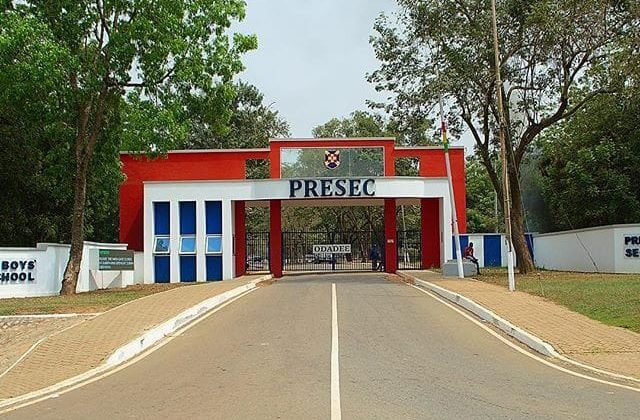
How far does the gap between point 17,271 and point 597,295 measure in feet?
58.2

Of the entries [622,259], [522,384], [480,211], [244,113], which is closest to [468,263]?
[622,259]

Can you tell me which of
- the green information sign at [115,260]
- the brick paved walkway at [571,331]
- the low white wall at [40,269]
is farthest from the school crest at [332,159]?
the brick paved walkway at [571,331]

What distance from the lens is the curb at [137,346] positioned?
10586 mm

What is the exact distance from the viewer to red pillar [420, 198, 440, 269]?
41156 mm

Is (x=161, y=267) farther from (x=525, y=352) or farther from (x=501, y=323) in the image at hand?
(x=525, y=352)

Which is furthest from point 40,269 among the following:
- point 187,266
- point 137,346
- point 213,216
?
point 137,346

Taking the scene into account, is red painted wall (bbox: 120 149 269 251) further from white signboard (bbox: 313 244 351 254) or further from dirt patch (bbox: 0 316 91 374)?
dirt patch (bbox: 0 316 91 374)

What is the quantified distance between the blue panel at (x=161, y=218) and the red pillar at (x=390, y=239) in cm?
1078

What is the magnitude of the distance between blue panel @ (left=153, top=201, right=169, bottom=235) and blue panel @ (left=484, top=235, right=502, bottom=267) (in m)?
16.9

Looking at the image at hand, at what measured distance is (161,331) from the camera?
15.6 meters

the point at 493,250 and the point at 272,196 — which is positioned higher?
the point at 272,196

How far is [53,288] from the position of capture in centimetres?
2653

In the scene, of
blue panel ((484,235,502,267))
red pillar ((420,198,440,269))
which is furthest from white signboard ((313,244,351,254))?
blue panel ((484,235,502,267))

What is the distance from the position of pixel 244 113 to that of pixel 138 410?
53.7 m
